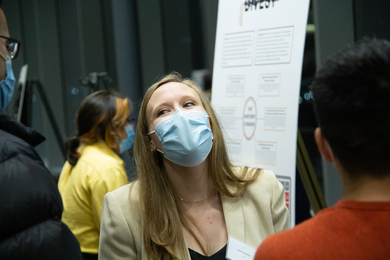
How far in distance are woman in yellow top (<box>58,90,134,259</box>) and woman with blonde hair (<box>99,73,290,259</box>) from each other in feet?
2.77

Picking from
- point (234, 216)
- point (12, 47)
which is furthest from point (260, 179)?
point (12, 47)

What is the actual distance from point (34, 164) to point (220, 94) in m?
1.53

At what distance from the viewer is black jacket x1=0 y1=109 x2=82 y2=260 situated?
107 cm

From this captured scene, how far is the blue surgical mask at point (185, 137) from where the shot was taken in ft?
5.54

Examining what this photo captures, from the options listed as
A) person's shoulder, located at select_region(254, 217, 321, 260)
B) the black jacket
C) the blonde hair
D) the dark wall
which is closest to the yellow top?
the blonde hair

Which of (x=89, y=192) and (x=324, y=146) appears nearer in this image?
(x=324, y=146)

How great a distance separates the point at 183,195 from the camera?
5.78 feet

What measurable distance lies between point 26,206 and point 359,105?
960 millimetres

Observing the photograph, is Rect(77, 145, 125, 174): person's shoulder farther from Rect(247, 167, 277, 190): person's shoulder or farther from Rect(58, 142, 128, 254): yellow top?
Rect(247, 167, 277, 190): person's shoulder

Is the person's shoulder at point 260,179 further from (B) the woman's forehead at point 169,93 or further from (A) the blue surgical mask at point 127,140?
(A) the blue surgical mask at point 127,140

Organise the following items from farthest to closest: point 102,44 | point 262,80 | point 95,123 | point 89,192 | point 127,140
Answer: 1. point 102,44
2. point 127,140
3. point 95,123
4. point 89,192
5. point 262,80

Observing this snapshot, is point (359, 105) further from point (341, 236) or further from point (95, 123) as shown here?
point (95, 123)

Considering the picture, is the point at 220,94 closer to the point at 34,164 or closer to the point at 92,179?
the point at 92,179

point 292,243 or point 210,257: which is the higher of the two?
point 292,243
